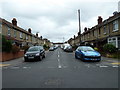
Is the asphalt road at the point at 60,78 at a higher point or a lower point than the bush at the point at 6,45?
lower

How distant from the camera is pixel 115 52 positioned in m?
17.8

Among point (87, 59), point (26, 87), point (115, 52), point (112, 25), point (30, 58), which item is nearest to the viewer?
point (26, 87)

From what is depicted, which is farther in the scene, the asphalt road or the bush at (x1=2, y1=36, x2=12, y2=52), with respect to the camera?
the bush at (x1=2, y1=36, x2=12, y2=52)

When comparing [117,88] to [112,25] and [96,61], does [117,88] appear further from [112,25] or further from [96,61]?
[112,25]

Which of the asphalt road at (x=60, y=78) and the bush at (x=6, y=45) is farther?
the bush at (x=6, y=45)

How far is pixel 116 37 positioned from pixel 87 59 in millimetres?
10830

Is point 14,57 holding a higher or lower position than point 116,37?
lower

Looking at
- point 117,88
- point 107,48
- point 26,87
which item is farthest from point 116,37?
point 26,87

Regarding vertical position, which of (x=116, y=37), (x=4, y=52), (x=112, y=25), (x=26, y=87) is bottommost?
(x=26, y=87)

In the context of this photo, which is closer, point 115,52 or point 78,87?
point 78,87

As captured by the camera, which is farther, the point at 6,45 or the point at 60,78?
the point at 6,45

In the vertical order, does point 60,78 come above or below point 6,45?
below

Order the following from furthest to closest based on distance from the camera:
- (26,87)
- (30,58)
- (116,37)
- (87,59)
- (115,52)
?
(116,37)
(115,52)
(30,58)
(87,59)
(26,87)

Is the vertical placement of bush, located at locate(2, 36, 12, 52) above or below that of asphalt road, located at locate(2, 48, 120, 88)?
above
